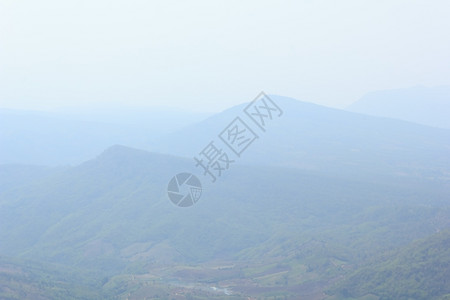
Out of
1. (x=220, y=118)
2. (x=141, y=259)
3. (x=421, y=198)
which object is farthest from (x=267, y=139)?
(x=141, y=259)

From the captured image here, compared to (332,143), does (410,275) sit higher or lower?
higher

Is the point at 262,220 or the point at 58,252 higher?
the point at 58,252

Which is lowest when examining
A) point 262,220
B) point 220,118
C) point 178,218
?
point 262,220

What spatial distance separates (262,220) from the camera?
69.9 metres

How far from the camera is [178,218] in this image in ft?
223

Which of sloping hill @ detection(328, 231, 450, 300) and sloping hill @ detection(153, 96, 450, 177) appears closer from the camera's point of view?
sloping hill @ detection(328, 231, 450, 300)

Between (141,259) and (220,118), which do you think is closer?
(141,259)

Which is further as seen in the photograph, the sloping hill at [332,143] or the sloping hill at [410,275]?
the sloping hill at [332,143]

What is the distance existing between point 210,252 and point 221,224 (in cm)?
712

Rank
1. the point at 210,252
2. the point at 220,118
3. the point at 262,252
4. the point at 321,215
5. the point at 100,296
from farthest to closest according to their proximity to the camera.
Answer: the point at 220,118, the point at 321,215, the point at 210,252, the point at 262,252, the point at 100,296

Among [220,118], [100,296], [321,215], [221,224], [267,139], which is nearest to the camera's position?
[100,296]

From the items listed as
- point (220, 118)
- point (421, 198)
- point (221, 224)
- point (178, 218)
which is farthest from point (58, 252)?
point (220, 118)

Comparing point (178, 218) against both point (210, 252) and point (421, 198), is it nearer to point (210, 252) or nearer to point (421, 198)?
point (210, 252)

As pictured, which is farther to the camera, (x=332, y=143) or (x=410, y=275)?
(x=332, y=143)
